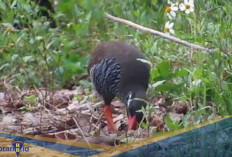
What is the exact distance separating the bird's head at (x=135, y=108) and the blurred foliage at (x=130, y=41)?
7.7 inches

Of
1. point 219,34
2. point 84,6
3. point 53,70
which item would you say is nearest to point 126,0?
point 84,6

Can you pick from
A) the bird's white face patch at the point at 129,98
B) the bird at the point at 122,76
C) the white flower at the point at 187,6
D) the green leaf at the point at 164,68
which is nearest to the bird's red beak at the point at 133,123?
the bird at the point at 122,76

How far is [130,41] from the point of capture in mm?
7008

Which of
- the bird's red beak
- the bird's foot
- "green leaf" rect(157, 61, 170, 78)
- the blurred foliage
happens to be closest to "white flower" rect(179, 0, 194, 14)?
the blurred foliage

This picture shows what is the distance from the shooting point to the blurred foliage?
5.11 meters

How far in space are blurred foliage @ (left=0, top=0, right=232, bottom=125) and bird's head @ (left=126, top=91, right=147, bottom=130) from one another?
19cm

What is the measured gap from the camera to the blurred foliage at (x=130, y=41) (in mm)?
5105

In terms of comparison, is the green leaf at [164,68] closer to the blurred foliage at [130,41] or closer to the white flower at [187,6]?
the blurred foliage at [130,41]

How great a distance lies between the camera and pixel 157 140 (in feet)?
14.8

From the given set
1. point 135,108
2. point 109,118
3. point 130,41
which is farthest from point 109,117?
point 130,41

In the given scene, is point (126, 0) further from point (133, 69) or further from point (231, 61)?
point (231, 61)

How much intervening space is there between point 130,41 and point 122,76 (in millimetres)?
1344

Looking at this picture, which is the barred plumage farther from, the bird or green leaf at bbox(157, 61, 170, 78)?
green leaf at bbox(157, 61, 170, 78)

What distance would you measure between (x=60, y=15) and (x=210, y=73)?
371cm
